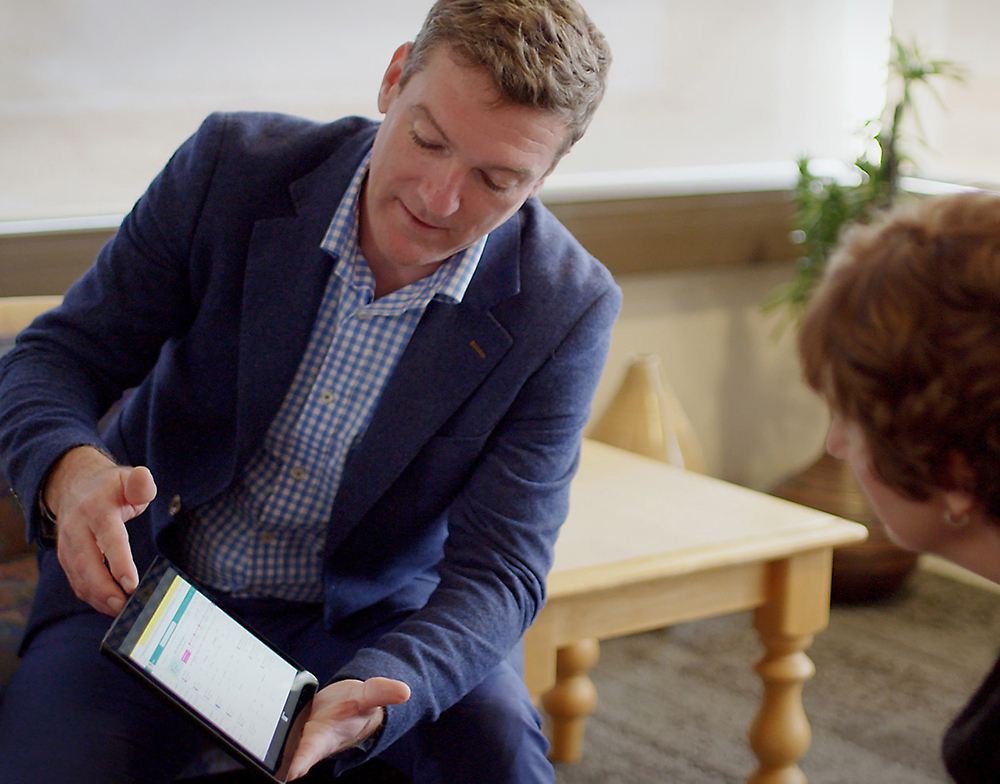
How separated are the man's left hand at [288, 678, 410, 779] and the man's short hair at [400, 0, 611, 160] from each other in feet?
1.91

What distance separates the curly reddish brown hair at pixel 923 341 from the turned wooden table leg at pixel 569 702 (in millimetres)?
1199

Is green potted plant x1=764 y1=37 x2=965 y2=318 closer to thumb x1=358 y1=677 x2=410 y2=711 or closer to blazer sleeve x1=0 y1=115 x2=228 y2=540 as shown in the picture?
blazer sleeve x1=0 y1=115 x2=228 y2=540

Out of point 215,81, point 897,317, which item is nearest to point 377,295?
point 897,317

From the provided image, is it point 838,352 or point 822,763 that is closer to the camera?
point 838,352

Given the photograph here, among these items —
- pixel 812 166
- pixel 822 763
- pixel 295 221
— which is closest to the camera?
pixel 295 221

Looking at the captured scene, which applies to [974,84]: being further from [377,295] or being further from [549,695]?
[377,295]

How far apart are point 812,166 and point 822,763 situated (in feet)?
5.08

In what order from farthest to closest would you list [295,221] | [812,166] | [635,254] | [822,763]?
[812,166] → [635,254] → [822,763] → [295,221]

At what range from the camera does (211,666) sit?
0.94 meters

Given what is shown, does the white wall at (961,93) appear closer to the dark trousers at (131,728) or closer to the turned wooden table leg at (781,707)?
the turned wooden table leg at (781,707)

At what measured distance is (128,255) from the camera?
1242mm

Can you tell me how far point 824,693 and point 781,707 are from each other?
22.5 inches

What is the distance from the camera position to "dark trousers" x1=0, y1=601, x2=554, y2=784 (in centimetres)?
104

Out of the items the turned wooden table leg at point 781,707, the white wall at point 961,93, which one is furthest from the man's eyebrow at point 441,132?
the white wall at point 961,93
